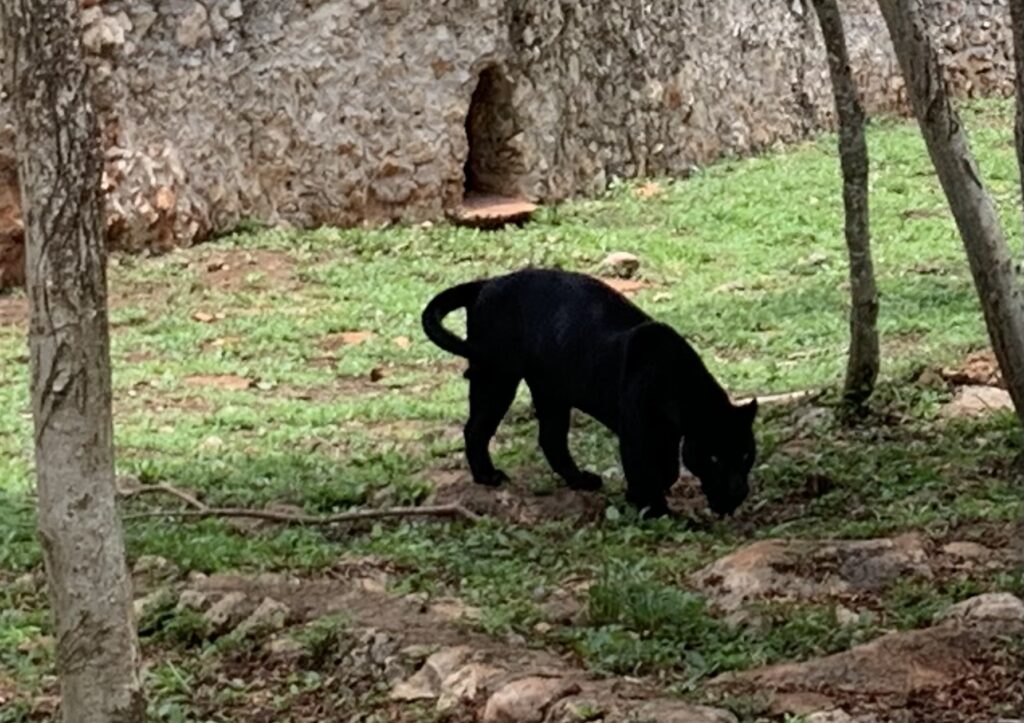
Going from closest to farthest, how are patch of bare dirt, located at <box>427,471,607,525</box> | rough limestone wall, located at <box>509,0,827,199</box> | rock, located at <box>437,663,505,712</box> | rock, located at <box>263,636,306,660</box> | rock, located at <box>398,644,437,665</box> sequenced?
rock, located at <box>437,663,505,712</box> → rock, located at <box>398,644,437,665</box> → rock, located at <box>263,636,306,660</box> → patch of bare dirt, located at <box>427,471,607,525</box> → rough limestone wall, located at <box>509,0,827,199</box>

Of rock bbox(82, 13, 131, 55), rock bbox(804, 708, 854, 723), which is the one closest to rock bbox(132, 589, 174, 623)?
rock bbox(804, 708, 854, 723)

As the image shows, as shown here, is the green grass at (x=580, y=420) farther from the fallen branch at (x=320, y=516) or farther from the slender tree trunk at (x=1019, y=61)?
the slender tree trunk at (x=1019, y=61)

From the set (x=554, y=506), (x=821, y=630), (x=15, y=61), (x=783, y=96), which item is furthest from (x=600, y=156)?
(x=15, y=61)

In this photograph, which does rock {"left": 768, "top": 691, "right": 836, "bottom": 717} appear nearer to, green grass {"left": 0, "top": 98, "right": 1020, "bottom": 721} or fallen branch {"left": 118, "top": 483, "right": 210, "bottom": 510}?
green grass {"left": 0, "top": 98, "right": 1020, "bottom": 721}

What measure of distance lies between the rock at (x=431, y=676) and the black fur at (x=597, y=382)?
86.2 inches

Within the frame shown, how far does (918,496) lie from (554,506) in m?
1.42

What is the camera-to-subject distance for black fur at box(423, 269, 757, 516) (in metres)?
7.41

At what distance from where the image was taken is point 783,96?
18.9 metres

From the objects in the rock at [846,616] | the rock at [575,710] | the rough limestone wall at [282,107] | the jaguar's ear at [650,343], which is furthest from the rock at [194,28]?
the rock at [575,710]

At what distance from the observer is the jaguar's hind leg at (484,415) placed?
810 cm

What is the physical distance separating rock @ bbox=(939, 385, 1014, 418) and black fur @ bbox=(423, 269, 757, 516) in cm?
159

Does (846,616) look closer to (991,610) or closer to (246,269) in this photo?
(991,610)

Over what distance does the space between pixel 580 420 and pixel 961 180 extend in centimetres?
387

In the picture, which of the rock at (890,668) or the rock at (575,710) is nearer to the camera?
the rock at (575,710)
